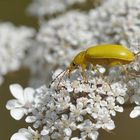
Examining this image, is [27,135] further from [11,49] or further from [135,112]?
[11,49]

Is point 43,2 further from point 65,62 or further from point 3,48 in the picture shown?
point 65,62

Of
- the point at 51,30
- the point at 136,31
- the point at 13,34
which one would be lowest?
the point at 136,31

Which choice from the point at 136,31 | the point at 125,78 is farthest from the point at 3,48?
the point at 125,78

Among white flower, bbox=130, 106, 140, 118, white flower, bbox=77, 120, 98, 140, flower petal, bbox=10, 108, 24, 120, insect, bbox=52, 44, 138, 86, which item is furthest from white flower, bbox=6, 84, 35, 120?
white flower, bbox=130, 106, 140, 118

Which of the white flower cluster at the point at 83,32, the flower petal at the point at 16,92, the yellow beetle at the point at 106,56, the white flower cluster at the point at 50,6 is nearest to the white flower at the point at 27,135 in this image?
the flower petal at the point at 16,92

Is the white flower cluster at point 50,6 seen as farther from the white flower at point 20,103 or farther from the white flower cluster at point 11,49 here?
the white flower at point 20,103

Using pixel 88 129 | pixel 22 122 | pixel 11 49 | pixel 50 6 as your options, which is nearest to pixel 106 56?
pixel 88 129

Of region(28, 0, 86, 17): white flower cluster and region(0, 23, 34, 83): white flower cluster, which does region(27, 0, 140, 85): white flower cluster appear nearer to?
region(0, 23, 34, 83): white flower cluster
